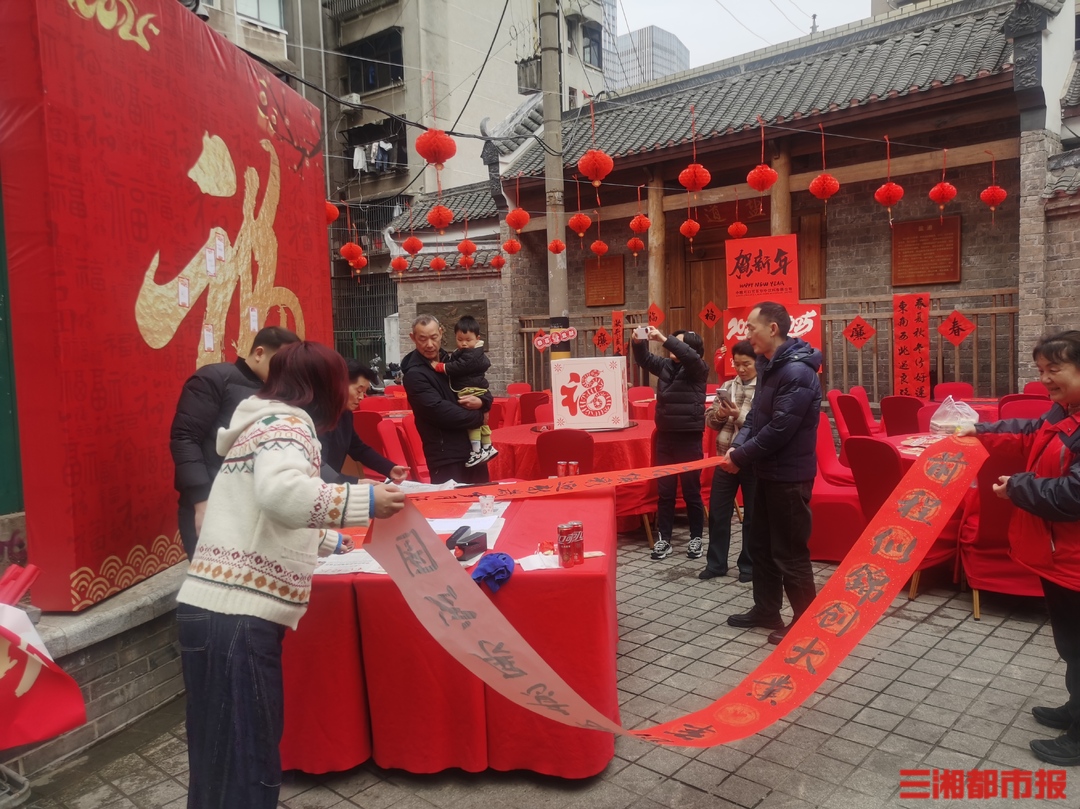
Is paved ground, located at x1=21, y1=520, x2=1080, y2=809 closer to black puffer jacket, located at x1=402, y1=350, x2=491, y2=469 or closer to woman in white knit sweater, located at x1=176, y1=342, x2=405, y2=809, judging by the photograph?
woman in white knit sweater, located at x1=176, y1=342, x2=405, y2=809

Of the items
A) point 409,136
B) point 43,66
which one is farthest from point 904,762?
point 409,136

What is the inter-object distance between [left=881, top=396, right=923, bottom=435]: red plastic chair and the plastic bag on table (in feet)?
12.1

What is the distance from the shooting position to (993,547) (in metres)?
4.10

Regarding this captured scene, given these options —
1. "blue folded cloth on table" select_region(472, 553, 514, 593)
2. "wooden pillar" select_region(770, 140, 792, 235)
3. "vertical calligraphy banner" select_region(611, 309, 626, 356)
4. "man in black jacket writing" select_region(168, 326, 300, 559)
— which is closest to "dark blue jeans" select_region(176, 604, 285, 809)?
"blue folded cloth on table" select_region(472, 553, 514, 593)

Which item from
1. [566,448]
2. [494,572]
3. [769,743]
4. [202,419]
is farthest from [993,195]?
[202,419]

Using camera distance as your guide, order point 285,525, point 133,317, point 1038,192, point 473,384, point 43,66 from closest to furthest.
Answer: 1. point 285,525
2. point 43,66
3. point 133,317
4. point 473,384
5. point 1038,192

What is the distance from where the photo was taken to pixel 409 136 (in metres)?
21.8

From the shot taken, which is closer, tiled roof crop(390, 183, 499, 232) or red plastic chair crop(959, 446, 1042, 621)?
red plastic chair crop(959, 446, 1042, 621)

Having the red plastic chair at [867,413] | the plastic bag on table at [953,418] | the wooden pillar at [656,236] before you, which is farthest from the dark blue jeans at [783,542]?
the wooden pillar at [656,236]

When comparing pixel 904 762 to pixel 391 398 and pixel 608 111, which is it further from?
pixel 608 111

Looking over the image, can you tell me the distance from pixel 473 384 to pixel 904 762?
2.91 meters

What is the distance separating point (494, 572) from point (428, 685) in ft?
1.55

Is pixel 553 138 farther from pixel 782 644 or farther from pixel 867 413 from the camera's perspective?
pixel 782 644

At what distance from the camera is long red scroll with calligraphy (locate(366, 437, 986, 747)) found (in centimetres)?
233
